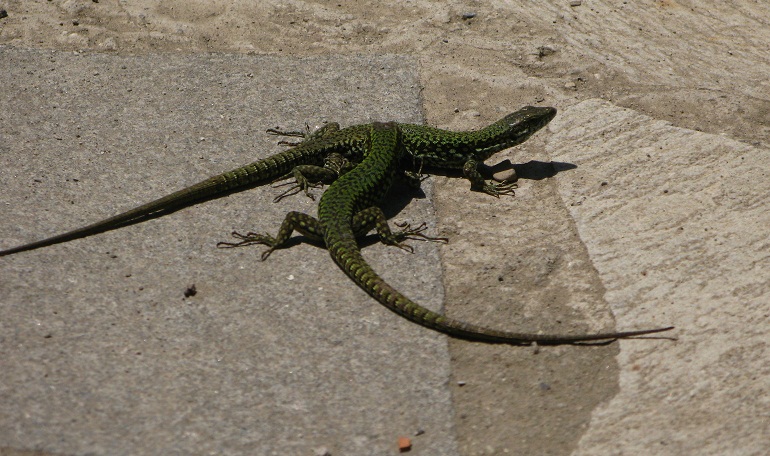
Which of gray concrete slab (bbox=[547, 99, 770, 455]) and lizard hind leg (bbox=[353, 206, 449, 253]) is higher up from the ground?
gray concrete slab (bbox=[547, 99, 770, 455])

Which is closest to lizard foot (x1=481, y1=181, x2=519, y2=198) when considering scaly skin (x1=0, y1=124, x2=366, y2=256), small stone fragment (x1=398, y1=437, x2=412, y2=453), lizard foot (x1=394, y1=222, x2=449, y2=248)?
lizard foot (x1=394, y1=222, x2=449, y2=248)

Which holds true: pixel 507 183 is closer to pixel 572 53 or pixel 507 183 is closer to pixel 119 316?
pixel 572 53

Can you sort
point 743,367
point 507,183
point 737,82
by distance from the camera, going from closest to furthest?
point 743,367, point 507,183, point 737,82

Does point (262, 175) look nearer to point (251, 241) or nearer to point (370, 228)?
point (251, 241)

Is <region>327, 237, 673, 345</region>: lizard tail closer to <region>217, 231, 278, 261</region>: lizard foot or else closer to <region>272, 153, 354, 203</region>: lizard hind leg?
<region>217, 231, 278, 261</region>: lizard foot

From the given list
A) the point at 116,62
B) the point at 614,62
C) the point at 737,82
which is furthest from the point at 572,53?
the point at 116,62

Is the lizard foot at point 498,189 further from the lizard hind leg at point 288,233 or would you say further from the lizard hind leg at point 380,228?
the lizard hind leg at point 288,233

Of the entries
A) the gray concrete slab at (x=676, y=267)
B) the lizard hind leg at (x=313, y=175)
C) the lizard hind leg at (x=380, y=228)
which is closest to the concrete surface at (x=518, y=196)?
the gray concrete slab at (x=676, y=267)
